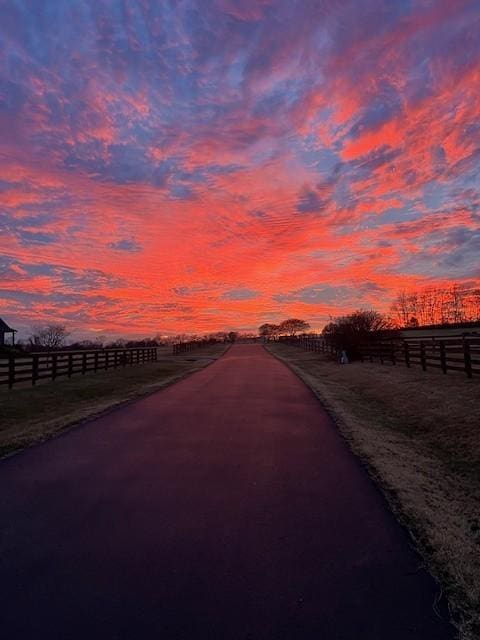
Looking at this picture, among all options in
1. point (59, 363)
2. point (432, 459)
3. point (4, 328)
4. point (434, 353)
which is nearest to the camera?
point (432, 459)

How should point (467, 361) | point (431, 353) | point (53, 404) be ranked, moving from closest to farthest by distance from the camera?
point (53, 404)
point (467, 361)
point (431, 353)

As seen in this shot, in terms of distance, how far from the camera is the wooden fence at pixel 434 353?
1493 cm

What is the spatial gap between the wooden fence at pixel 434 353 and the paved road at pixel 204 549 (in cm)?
942

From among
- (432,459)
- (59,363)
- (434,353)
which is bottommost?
(432,459)

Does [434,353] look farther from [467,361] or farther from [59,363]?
[59,363]

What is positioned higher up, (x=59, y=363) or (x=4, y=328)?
(x=4, y=328)

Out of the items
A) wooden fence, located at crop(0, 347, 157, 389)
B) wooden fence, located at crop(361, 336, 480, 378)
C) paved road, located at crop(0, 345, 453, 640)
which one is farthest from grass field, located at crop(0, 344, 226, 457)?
wooden fence, located at crop(361, 336, 480, 378)

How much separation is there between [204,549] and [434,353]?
1964cm

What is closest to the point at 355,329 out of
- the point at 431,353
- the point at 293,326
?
the point at 431,353

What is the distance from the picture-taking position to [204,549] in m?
4.01

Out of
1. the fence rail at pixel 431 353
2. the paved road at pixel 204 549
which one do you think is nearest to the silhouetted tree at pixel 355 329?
the fence rail at pixel 431 353

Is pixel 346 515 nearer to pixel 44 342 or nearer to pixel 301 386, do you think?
pixel 301 386

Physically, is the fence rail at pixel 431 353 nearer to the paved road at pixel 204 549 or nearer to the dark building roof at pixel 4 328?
the paved road at pixel 204 549

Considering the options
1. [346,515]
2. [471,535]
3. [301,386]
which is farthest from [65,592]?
[301,386]
